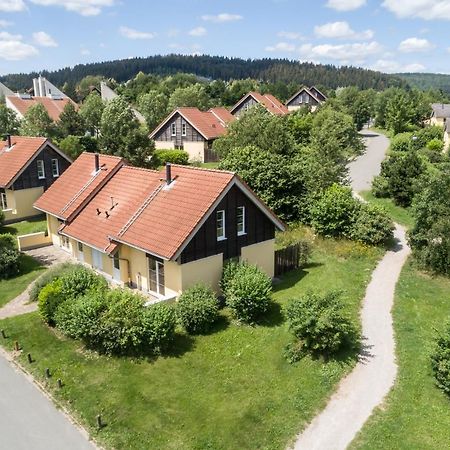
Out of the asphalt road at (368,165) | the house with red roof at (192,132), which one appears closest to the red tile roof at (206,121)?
the house with red roof at (192,132)

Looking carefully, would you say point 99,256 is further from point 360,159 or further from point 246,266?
Answer: point 360,159

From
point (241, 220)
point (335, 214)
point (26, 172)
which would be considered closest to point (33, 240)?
point (26, 172)

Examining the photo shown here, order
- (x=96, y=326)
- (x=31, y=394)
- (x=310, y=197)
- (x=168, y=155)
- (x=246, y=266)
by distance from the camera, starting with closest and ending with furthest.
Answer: (x=31, y=394), (x=96, y=326), (x=246, y=266), (x=310, y=197), (x=168, y=155)

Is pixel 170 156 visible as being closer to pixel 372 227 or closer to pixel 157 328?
pixel 372 227

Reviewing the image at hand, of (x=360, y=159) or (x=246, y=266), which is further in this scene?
(x=360, y=159)

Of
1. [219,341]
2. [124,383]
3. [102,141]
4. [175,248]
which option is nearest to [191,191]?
[175,248]

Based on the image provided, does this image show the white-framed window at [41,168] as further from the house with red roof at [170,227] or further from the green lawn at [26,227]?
the house with red roof at [170,227]
